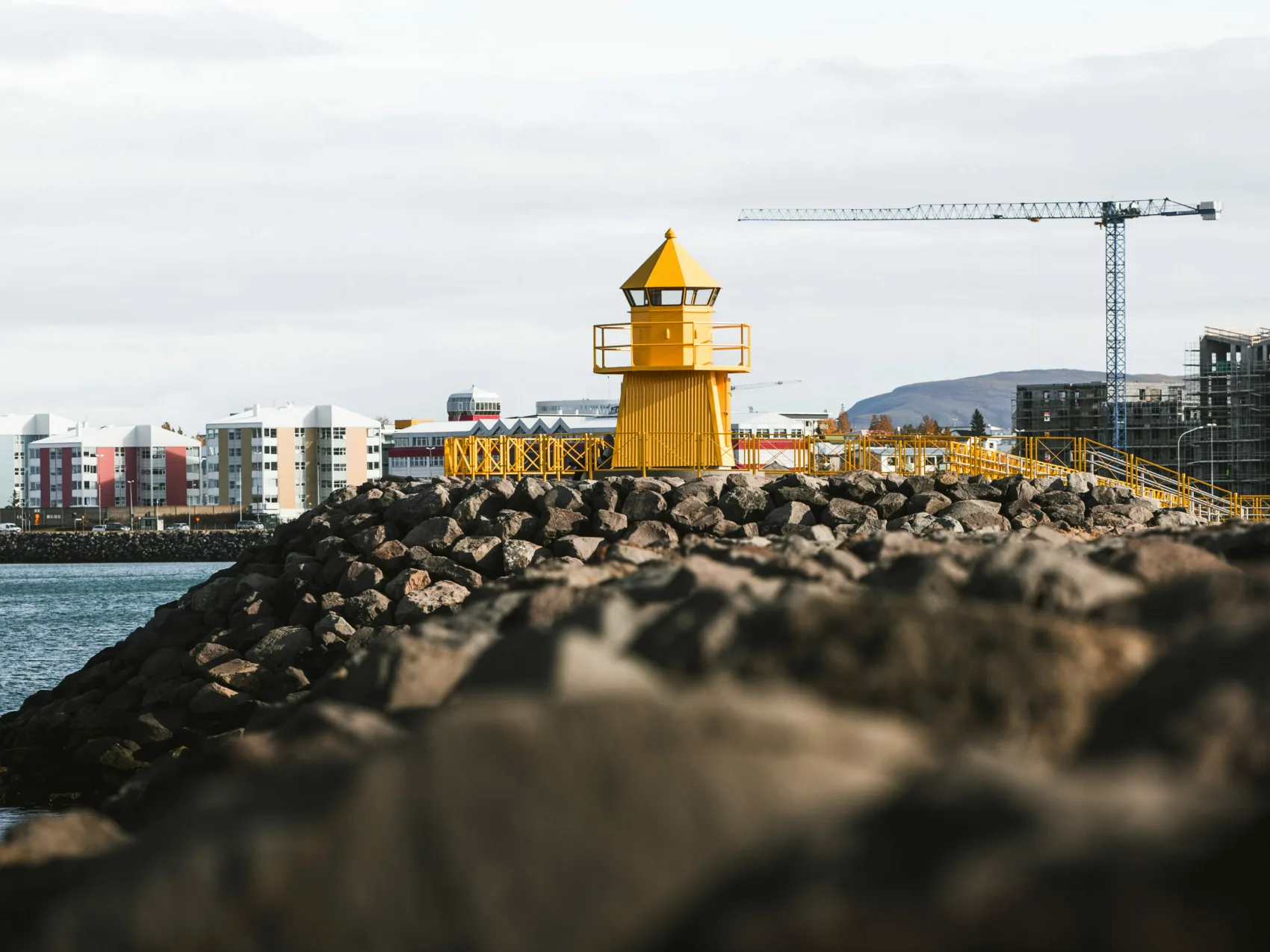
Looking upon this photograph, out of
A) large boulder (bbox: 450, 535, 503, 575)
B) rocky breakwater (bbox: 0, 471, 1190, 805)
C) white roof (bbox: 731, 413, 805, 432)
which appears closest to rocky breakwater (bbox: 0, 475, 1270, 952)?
rocky breakwater (bbox: 0, 471, 1190, 805)

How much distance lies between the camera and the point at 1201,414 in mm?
87500

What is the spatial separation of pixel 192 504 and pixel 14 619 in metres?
92.3

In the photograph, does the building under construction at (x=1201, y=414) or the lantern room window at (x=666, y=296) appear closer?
the lantern room window at (x=666, y=296)

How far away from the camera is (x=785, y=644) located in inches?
153

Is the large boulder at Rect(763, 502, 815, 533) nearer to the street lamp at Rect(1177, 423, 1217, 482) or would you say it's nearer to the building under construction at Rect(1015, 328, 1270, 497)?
the building under construction at Rect(1015, 328, 1270, 497)

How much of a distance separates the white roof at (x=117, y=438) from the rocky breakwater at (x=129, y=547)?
122 feet

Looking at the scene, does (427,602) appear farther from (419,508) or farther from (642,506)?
(642,506)

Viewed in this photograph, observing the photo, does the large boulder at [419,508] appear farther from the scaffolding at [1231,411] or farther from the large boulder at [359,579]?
the scaffolding at [1231,411]

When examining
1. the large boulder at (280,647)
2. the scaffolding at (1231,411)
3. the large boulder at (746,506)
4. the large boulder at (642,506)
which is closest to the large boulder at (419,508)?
the large boulder at (642,506)

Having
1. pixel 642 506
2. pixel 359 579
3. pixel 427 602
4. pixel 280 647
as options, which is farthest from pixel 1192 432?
pixel 280 647

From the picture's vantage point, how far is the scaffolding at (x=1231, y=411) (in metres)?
76.8

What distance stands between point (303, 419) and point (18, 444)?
39530 millimetres

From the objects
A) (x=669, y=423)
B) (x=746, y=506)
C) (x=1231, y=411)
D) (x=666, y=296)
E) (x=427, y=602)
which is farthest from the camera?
(x=1231, y=411)

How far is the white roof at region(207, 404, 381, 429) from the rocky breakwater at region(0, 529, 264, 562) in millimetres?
26415
